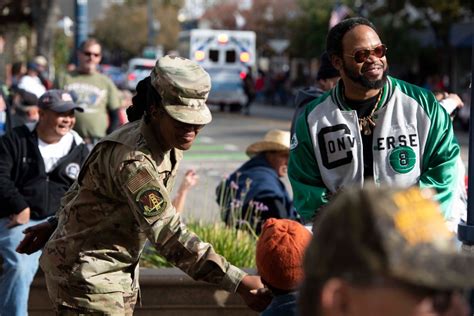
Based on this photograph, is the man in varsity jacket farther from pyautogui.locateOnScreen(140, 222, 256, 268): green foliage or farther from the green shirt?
the green shirt

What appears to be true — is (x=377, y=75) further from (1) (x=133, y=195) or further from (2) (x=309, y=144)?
(1) (x=133, y=195)

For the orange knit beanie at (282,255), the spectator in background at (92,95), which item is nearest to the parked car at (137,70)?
the spectator in background at (92,95)

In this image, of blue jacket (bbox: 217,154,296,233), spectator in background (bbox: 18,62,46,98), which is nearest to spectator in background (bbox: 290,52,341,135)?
blue jacket (bbox: 217,154,296,233)

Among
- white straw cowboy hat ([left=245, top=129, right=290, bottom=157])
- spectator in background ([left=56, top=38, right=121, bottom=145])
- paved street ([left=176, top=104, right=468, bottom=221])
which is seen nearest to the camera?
white straw cowboy hat ([left=245, top=129, right=290, bottom=157])

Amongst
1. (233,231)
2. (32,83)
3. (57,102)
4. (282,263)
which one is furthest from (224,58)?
(282,263)

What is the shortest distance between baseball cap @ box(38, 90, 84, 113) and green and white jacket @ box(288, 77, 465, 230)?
235cm

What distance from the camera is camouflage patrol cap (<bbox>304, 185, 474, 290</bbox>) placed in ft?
6.45

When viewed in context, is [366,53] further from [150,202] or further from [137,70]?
[137,70]

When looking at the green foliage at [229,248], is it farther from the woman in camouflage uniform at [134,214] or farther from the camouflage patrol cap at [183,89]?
the camouflage patrol cap at [183,89]

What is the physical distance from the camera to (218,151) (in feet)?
74.5

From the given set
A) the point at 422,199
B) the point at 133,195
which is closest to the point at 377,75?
the point at 133,195

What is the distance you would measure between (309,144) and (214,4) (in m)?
88.4

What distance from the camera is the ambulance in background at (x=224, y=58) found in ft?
135

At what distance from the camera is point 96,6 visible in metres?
24.8
